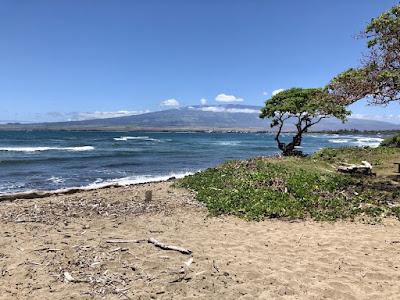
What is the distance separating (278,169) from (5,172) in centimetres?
2561

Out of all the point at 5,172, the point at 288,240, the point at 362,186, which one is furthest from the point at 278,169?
the point at 5,172

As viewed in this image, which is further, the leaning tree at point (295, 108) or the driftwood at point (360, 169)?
the leaning tree at point (295, 108)

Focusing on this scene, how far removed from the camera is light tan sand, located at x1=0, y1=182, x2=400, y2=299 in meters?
8.85

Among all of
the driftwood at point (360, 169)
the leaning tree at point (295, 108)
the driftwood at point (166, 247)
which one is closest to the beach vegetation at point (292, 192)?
the driftwood at point (360, 169)

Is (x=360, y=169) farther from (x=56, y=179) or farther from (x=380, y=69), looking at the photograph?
(x=56, y=179)

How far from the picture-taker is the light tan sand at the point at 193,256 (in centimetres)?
885

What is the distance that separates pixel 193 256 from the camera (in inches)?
422

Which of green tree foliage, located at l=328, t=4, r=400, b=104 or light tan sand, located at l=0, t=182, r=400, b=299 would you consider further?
green tree foliage, located at l=328, t=4, r=400, b=104

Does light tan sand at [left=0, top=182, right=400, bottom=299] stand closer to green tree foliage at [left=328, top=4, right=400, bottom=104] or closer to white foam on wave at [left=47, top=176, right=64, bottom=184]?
green tree foliage at [left=328, top=4, right=400, bottom=104]

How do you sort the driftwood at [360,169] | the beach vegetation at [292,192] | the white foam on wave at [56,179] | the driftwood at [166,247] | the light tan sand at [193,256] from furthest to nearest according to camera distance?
the white foam on wave at [56,179]
the driftwood at [360,169]
the beach vegetation at [292,192]
the driftwood at [166,247]
the light tan sand at [193,256]

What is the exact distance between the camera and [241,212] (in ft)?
51.4

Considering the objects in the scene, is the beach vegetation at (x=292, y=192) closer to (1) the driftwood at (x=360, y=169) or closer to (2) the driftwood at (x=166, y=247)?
(1) the driftwood at (x=360, y=169)

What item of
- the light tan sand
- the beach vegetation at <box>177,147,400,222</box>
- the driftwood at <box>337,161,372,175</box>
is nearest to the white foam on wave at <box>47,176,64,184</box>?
the beach vegetation at <box>177,147,400,222</box>

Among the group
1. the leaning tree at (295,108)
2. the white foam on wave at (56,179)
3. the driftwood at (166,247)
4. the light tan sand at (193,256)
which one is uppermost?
the leaning tree at (295,108)
